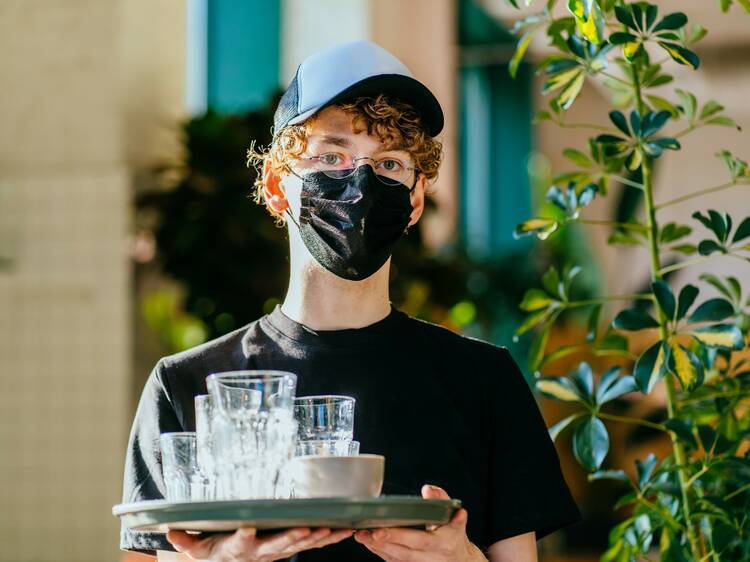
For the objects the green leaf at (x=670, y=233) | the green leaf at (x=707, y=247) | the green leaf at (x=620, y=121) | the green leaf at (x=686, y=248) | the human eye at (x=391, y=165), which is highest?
the green leaf at (x=620, y=121)

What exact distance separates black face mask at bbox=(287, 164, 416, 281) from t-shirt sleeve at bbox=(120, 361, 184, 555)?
0.28 m

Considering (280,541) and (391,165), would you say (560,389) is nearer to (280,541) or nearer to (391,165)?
(391,165)

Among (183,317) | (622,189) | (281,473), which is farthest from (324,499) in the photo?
(622,189)

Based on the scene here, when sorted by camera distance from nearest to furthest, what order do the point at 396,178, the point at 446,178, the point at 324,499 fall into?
the point at 324,499
the point at 396,178
the point at 446,178

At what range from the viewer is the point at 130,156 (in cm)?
459

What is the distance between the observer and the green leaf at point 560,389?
2.11m

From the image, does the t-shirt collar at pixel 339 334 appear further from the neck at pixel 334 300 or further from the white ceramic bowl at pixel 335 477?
the white ceramic bowl at pixel 335 477

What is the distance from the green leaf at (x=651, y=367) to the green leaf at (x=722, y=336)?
7 cm

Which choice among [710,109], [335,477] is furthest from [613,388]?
[335,477]

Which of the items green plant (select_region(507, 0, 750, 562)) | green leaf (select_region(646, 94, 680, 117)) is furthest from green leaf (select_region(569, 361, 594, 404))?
green leaf (select_region(646, 94, 680, 117))

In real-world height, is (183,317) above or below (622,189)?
below

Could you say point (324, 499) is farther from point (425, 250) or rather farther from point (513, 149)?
point (513, 149)

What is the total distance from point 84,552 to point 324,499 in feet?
11.0

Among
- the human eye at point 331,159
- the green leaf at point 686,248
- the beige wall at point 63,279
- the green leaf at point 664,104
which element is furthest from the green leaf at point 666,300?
the beige wall at point 63,279
